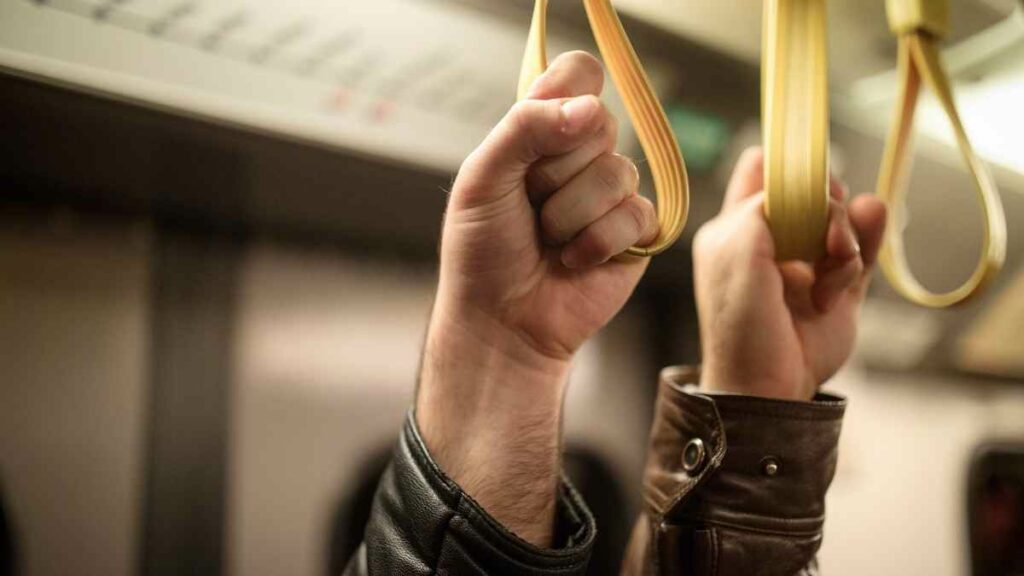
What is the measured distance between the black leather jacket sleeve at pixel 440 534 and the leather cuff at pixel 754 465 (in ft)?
0.37

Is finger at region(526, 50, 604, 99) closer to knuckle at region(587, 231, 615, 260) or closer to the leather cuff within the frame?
knuckle at region(587, 231, 615, 260)

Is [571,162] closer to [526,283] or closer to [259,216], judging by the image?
[526,283]

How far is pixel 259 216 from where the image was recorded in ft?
4.12

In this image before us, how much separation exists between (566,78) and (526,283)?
190 millimetres

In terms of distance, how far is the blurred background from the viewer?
0.93 metres

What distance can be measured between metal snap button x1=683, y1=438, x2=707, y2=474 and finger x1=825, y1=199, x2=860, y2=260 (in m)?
0.21

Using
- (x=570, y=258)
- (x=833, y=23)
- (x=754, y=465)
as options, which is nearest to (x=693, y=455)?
(x=754, y=465)

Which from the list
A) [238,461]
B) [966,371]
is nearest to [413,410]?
[238,461]

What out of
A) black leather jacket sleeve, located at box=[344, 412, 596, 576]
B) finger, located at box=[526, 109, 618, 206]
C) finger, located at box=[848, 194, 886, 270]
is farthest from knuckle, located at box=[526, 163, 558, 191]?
finger, located at box=[848, 194, 886, 270]

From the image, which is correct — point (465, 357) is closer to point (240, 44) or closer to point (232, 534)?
point (240, 44)

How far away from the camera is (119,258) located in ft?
3.84

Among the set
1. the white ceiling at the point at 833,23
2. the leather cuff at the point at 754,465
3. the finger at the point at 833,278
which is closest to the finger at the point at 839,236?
the finger at the point at 833,278

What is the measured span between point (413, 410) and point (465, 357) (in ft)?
0.26

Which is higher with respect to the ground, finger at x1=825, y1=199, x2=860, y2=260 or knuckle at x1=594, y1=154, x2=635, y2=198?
knuckle at x1=594, y1=154, x2=635, y2=198
